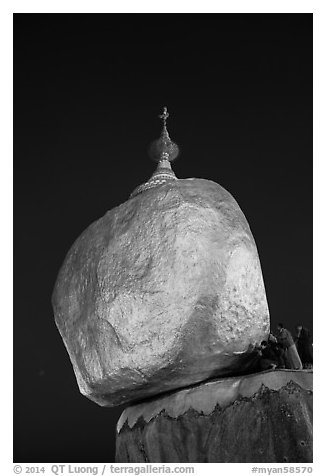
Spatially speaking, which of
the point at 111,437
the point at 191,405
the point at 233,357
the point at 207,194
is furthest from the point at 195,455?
the point at 111,437

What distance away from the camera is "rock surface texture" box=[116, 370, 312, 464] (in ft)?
16.3

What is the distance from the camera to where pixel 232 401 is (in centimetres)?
535

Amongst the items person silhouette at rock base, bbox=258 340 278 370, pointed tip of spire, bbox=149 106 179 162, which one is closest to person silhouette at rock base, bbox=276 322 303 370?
person silhouette at rock base, bbox=258 340 278 370

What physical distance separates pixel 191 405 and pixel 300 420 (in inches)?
37.8

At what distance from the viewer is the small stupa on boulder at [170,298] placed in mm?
5559

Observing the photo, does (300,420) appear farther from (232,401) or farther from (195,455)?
(195,455)

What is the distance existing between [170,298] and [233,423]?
3.40ft

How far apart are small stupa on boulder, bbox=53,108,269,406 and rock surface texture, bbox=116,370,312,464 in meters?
0.21

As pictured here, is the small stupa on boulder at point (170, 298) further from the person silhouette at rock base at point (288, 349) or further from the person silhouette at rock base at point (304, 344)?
the person silhouette at rock base at point (304, 344)

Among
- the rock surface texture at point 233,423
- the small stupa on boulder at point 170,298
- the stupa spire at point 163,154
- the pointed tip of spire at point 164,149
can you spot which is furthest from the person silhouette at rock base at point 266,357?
the pointed tip of spire at point 164,149

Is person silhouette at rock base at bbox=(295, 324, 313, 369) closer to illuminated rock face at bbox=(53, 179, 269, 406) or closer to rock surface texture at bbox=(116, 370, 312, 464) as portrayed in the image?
illuminated rock face at bbox=(53, 179, 269, 406)

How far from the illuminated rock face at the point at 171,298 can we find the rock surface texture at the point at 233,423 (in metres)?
0.22

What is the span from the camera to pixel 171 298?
5566 millimetres

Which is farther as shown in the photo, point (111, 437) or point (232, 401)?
point (111, 437)
